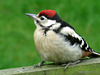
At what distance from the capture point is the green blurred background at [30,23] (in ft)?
19.6

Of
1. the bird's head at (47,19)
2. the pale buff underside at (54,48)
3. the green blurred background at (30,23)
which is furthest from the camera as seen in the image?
the green blurred background at (30,23)

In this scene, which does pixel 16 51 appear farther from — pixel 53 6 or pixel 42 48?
pixel 42 48

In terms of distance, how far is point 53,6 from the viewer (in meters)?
7.23

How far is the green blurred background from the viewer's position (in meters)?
5.98

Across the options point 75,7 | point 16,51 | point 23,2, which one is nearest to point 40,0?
point 23,2

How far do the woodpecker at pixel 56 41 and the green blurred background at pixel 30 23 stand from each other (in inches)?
77.0

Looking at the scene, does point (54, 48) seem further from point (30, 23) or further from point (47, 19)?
point (30, 23)

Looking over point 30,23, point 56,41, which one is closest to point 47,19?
point 56,41

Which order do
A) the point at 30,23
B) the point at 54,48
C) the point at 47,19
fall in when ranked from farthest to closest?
the point at 30,23
the point at 47,19
the point at 54,48

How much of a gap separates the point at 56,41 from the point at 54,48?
0.08 meters

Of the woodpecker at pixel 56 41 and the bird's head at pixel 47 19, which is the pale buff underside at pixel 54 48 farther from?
the bird's head at pixel 47 19

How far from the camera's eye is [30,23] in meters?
7.03

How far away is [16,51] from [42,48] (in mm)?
2658

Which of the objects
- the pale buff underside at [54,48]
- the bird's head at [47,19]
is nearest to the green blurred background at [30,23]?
the bird's head at [47,19]
